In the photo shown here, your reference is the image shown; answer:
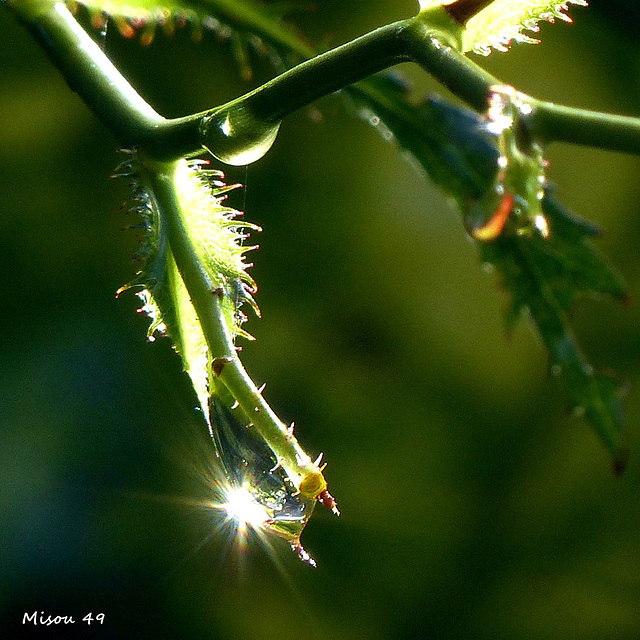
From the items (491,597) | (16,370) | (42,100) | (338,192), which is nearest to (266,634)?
(491,597)

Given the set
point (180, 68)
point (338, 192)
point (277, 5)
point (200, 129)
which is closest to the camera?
point (200, 129)

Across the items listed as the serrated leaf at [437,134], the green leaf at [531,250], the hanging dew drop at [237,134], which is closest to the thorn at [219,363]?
the hanging dew drop at [237,134]

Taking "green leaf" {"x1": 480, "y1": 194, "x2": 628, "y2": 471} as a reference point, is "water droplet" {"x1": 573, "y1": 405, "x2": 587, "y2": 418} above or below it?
below

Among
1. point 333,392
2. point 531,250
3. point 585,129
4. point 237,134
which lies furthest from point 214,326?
point 333,392

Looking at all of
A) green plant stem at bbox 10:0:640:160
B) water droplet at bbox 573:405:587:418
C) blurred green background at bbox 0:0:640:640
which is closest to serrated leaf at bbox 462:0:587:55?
green plant stem at bbox 10:0:640:160

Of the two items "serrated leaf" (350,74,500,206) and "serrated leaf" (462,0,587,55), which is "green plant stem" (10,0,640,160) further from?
"serrated leaf" (350,74,500,206)

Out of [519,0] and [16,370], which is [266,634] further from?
[519,0]
